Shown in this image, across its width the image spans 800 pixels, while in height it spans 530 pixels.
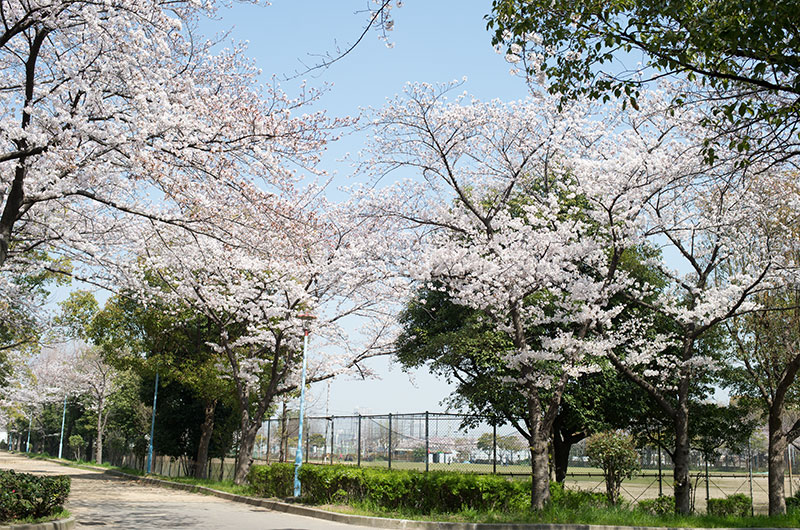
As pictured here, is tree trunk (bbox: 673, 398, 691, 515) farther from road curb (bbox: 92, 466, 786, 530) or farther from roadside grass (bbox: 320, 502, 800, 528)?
road curb (bbox: 92, 466, 786, 530)

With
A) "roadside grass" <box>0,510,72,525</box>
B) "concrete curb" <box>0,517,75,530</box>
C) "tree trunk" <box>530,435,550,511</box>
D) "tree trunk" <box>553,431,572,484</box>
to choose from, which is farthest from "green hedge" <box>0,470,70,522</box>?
"tree trunk" <box>553,431,572,484</box>

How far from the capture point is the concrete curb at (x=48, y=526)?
376 inches

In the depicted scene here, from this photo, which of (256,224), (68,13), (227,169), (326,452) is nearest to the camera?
(68,13)

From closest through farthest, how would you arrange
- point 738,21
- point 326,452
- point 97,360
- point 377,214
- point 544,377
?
point 738,21, point 544,377, point 377,214, point 326,452, point 97,360

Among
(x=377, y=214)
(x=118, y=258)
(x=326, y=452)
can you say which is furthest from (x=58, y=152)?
(x=326, y=452)

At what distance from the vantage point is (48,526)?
10055mm

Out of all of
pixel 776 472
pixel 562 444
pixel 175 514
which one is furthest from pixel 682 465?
pixel 175 514

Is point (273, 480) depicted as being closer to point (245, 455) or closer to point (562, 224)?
point (245, 455)

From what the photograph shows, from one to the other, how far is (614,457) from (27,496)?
1232 centimetres

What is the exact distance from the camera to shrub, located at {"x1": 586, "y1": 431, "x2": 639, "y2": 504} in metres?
16.0

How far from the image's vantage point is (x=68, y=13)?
29.7 ft

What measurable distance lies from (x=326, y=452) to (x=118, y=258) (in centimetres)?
1351

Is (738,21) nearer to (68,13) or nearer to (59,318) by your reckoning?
(68,13)

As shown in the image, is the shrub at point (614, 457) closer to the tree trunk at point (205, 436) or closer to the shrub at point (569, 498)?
the shrub at point (569, 498)
